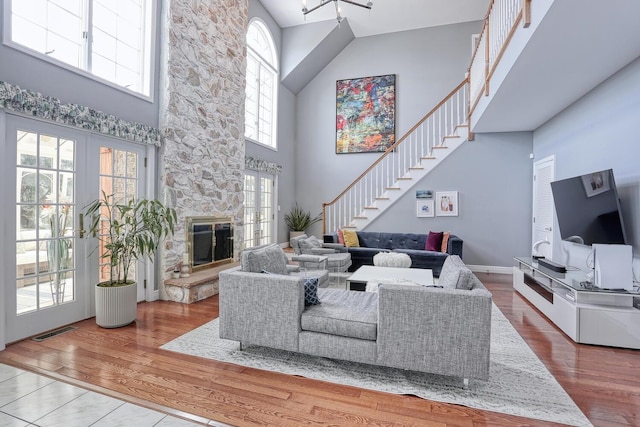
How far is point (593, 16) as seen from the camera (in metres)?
2.47

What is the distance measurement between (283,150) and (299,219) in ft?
6.09

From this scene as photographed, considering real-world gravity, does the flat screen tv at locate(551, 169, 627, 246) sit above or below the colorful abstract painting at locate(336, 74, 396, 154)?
below

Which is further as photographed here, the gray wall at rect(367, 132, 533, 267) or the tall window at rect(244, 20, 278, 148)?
the tall window at rect(244, 20, 278, 148)

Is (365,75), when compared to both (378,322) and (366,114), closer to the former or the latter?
(366,114)

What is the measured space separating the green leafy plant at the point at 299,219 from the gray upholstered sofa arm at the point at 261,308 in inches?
222

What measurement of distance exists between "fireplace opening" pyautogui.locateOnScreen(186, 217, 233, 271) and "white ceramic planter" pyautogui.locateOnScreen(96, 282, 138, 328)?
1.33 m

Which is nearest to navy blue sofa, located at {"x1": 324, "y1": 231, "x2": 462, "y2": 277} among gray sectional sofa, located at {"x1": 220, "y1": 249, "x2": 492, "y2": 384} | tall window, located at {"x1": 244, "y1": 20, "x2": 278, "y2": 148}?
tall window, located at {"x1": 244, "y1": 20, "x2": 278, "y2": 148}

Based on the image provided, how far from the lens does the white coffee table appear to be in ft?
12.5

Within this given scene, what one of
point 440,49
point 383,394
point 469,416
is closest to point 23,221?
point 383,394

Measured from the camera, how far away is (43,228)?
123 inches

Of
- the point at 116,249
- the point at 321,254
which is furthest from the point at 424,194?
the point at 116,249

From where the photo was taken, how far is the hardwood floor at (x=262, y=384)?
193 cm

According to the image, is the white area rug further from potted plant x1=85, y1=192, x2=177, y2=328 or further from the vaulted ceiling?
the vaulted ceiling

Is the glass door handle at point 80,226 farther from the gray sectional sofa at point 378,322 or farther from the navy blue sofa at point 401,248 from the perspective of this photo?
the navy blue sofa at point 401,248
